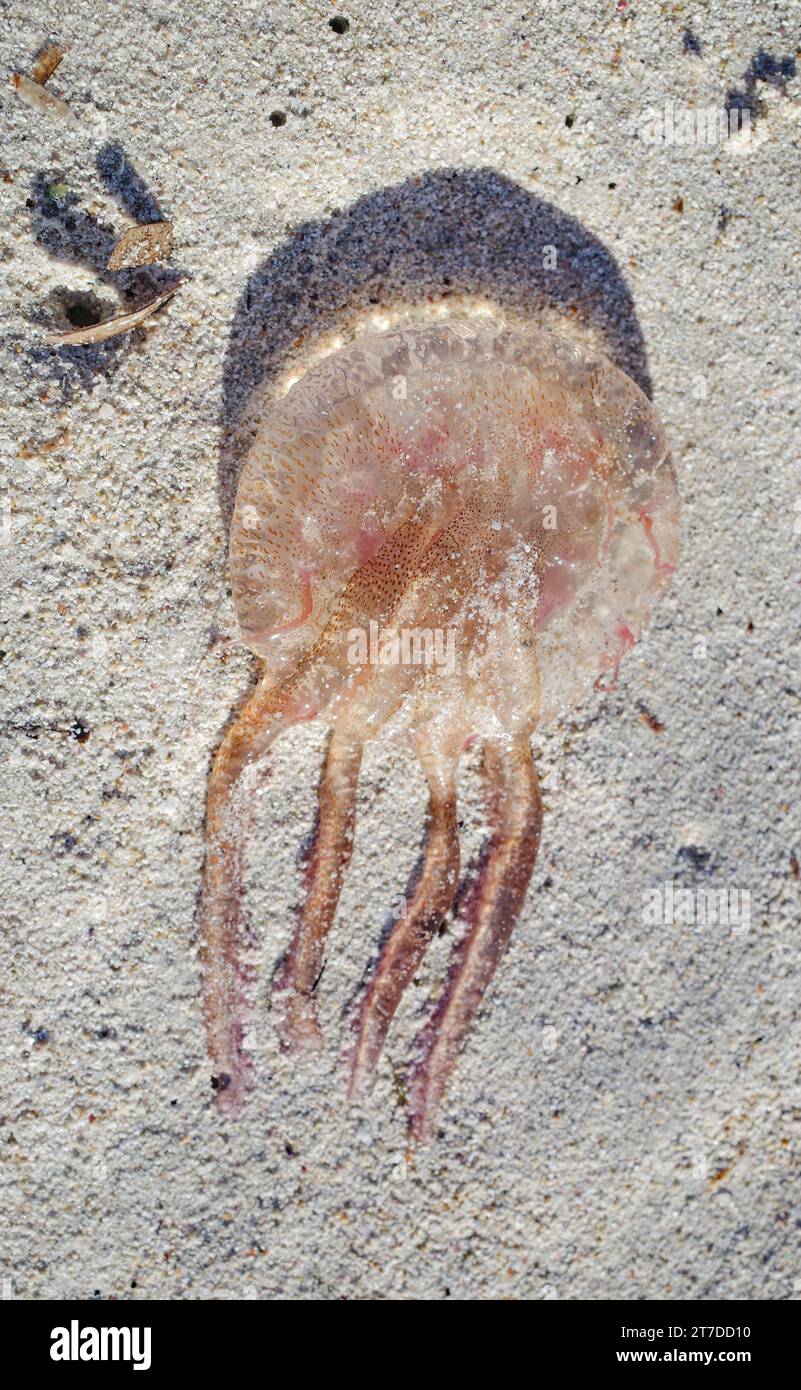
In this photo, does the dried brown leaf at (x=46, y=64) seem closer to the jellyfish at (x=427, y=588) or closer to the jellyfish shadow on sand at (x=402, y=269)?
the jellyfish shadow on sand at (x=402, y=269)

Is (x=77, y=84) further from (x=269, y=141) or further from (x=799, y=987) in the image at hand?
(x=799, y=987)

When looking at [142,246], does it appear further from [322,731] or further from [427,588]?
[322,731]

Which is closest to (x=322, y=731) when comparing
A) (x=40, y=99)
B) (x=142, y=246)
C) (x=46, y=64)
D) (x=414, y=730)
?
(x=414, y=730)

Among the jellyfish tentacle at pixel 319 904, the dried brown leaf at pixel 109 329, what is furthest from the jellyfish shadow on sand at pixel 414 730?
the dried brown leaf at pixel 109 329

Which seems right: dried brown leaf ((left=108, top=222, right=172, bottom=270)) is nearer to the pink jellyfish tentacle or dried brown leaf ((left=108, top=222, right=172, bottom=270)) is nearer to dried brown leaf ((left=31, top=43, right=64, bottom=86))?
dried brown leaf ((left=31, top=43, right=64, bottom=86))

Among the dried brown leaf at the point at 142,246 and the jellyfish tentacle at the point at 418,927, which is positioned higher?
the dried brown leaf at the point at 142,246

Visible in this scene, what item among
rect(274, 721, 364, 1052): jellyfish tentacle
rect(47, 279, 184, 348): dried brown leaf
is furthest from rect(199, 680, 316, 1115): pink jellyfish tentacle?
rect(47, 279, 184, 348): dried brown leaf

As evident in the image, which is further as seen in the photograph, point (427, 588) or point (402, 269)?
point (402, 269)
